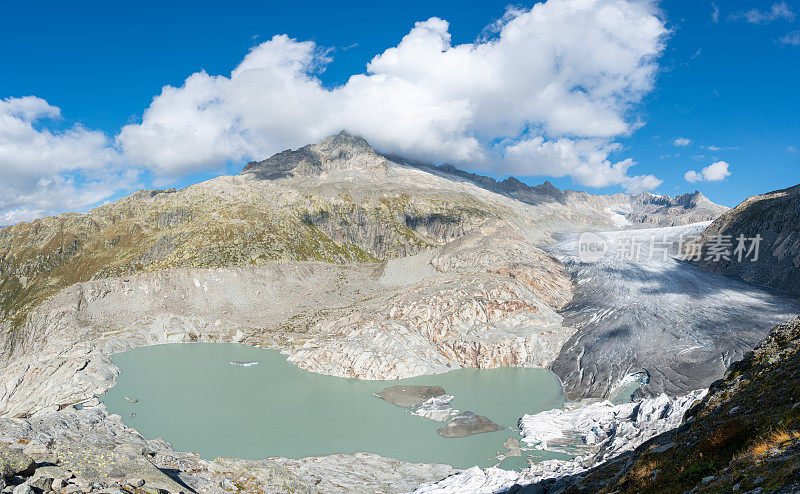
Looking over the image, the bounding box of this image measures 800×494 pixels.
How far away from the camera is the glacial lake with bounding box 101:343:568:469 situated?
46375 millimetres

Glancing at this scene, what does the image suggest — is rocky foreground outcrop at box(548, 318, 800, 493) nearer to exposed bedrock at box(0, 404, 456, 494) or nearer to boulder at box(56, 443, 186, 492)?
boulder at box(56, 443, 186, 492)

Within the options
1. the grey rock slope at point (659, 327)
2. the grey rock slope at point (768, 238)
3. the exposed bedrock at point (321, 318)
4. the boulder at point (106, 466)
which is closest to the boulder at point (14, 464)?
the boulder at point (106, 466)

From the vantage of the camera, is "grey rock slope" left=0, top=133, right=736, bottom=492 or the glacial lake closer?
"grey rock slope" left=0, top=133, right=736, bottom=492

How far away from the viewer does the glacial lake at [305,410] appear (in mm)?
46375

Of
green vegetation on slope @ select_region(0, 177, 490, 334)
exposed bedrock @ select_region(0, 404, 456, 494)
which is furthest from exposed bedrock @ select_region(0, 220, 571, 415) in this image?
exposed bedrock @ select_region(0, 404, 456, 494)

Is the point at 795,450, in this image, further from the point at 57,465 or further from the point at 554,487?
the point at 57,465

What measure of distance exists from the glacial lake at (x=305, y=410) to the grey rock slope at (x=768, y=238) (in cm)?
7894

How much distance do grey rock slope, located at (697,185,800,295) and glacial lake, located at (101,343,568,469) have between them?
7894cm

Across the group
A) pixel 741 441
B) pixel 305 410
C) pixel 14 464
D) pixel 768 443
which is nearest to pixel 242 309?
pixel 305 410

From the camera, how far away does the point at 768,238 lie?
11681 centimetres

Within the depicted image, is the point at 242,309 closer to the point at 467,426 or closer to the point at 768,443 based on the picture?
the point at 467,426

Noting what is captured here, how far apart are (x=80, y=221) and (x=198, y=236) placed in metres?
69.2

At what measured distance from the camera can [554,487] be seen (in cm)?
2469

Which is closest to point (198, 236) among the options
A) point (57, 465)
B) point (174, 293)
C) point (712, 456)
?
point (174, 293)
